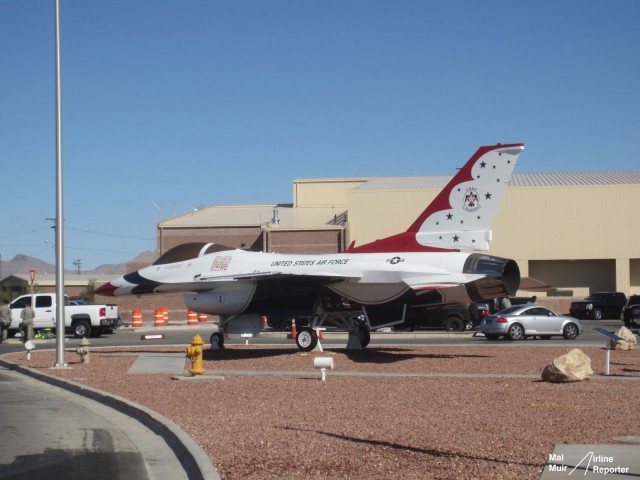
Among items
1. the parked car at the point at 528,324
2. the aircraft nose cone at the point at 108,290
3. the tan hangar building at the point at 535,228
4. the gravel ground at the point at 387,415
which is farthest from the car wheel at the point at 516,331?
the tan hangar building at the point at 535,228

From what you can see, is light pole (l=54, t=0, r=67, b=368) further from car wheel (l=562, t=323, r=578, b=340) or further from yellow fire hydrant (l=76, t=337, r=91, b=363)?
car wheel (l=562, t=323, r=578, b=340)

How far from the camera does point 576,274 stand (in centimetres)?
5972

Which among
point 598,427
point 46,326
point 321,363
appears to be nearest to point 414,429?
point 598,427

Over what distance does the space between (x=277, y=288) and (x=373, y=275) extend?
2.79 metres

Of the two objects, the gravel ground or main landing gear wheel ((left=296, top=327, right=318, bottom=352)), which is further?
main landing gear wheel ((left=296, top=327, right=318, bottom=352))

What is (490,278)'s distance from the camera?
67.5 feet

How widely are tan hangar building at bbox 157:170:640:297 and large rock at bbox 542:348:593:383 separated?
132ft

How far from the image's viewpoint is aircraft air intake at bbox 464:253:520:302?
20.7 metres

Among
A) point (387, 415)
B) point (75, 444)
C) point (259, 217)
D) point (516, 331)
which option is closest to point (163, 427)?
point (75, 444)

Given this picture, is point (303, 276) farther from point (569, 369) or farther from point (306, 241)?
point (306, 241)

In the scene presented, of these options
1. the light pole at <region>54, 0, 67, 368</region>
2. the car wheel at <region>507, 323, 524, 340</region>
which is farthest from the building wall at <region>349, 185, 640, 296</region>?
the light pole at <region>54, 0, 67, 368</region>

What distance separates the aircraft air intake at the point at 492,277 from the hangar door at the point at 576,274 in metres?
39.8

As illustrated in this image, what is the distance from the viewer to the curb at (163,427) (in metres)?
9.03

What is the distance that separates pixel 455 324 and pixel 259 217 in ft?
103
